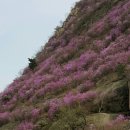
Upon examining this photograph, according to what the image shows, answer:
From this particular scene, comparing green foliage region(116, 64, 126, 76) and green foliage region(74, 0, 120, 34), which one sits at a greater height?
green foliage region(74, 0, 120, 34)

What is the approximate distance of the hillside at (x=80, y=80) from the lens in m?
24.4

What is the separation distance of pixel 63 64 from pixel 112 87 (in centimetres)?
1374

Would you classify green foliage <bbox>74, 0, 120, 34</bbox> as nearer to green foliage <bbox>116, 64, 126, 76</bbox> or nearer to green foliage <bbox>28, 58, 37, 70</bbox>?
green foliage <bbox>28, 58, 37, 70</bbox>

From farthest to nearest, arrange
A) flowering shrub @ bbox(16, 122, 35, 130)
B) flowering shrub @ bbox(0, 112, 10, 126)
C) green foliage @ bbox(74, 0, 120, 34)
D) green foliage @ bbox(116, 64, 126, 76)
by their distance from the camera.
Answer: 1. green foliage @ bbox(74, 0, 120, 34)
2. flowering shrub @ bbox(0, 112, 10, 126)
3. flowering shrub @ bbox(16, 122, 35, 130)
4. green foliage @ bbox(116, 64, 126, 76)

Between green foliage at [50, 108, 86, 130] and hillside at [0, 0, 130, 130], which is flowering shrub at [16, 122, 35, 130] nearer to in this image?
hillside at [0, 0, 130, 130]

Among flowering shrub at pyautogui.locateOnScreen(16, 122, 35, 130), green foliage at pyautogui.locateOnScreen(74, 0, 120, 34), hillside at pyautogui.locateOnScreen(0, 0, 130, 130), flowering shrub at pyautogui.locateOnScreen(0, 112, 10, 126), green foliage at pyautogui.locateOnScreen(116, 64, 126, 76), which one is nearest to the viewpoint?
hillside at pyautogui.locateOnScreen(0, 0, 130, 130)

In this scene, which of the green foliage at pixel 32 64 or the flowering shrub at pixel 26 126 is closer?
the flowering shrub at pixel 26 126

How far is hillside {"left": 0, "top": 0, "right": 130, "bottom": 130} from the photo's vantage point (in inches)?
960

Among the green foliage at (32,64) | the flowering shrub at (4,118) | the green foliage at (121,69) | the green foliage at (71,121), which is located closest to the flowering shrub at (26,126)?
the flowering shrub at (4,118)

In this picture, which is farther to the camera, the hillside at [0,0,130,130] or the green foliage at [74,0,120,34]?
the green foliage at [74,0,120,34]

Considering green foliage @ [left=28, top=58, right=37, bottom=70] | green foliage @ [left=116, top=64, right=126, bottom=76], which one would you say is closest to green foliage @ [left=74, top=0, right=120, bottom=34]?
green foliage @ [left=28, top=58, right=37, bottom=70]

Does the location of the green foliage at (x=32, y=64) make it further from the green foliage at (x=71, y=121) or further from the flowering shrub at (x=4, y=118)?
the green foliage at (x=71, y=121)

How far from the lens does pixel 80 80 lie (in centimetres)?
3222

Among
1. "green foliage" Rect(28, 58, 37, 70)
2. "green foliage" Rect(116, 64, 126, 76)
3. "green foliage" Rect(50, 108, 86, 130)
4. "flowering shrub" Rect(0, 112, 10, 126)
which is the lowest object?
"green foliage" Rect(50, 108, 86, 130)
